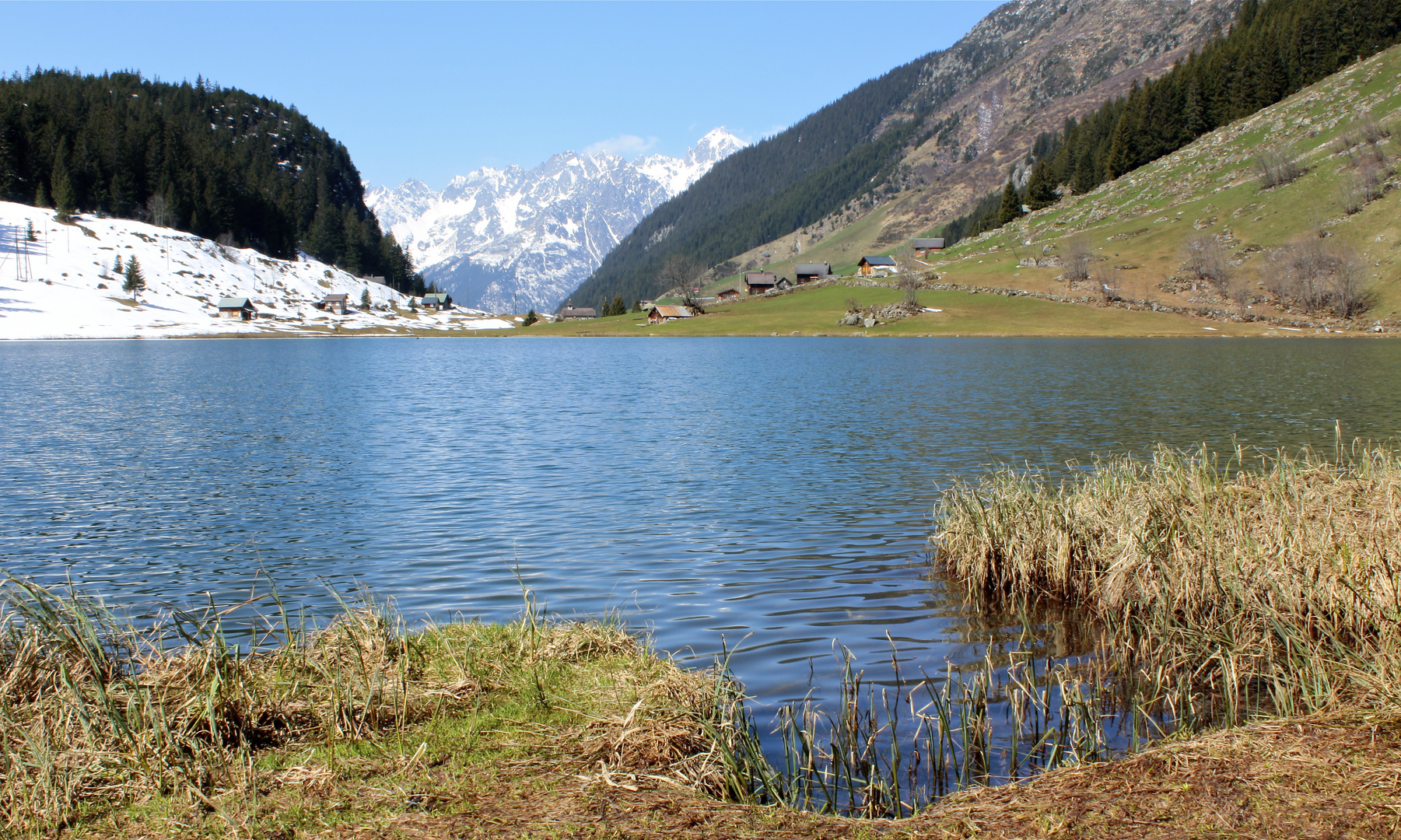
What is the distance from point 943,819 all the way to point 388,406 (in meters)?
35.8

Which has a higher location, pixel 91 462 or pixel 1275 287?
pixel 1275 287

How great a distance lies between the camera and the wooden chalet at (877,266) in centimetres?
16688

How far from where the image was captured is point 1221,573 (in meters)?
9.67

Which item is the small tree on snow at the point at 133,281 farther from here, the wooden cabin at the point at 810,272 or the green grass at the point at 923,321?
the wooden cabin at the point at 810,272

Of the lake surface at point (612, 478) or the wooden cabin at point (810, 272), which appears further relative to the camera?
the wooden cabin at point (810, 272)

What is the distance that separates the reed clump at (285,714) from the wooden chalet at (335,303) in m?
175

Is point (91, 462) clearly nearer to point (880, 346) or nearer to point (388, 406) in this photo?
point (388, 406)

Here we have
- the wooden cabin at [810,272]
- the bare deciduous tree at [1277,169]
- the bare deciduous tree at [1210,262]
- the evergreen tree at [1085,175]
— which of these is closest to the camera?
the bare deciduous tree at [1210,262]

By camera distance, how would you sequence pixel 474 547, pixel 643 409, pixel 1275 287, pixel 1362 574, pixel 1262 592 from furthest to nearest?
pixel 1275 287 → pixel 643 409 → pixel 474 547 → pixel 1262 592 → pixel 1362 574

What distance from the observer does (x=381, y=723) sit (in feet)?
22.2

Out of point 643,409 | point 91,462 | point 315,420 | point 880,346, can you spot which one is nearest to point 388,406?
point 315,420

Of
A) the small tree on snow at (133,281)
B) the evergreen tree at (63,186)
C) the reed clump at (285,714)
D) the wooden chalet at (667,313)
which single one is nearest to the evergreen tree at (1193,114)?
the wooden chalet at (667,313)

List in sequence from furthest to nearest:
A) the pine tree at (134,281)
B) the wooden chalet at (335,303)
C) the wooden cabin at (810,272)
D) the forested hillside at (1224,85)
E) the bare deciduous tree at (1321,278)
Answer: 1. the wooden cabin at (810,272)
2. the wooden chalet at (335,303)
3. the pine tree at (134,281)
4. the forested hillside at (1224,85)
5. the bare deciduous tree at (1321,278)

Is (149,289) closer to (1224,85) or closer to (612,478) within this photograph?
(612,478)
